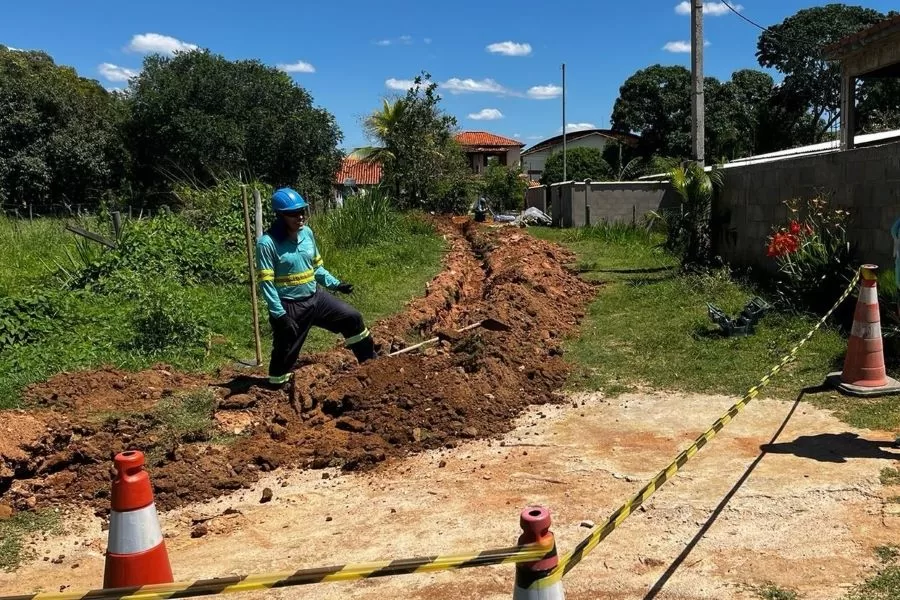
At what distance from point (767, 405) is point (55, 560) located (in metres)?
5.23

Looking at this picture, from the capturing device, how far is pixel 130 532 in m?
2.97

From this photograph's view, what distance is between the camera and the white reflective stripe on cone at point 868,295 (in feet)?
19.0

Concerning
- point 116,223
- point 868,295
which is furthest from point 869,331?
point 116,223

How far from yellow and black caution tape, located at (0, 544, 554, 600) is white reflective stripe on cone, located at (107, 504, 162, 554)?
957 millimetres

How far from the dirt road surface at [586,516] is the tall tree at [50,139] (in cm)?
3164

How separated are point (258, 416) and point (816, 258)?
6870 mm

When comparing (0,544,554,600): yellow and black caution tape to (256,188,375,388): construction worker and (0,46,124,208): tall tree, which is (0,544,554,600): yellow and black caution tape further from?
(0,46,124,208): tall tree

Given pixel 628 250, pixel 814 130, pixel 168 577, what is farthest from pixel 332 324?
pixel 814 130

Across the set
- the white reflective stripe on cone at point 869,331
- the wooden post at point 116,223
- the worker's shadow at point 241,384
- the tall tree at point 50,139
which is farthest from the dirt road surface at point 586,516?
the tall tree at point 50,139

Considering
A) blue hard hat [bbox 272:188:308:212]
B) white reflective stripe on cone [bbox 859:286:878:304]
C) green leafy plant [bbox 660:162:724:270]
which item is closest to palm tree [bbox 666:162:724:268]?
green leafy plant [bbox 660:162:724:270]

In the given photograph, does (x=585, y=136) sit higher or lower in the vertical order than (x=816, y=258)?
higher

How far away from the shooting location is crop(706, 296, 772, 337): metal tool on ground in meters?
7.99

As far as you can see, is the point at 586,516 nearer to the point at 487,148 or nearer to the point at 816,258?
the point at 816,258

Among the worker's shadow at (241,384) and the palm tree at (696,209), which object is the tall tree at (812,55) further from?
the worker's shadow at (241,384)
